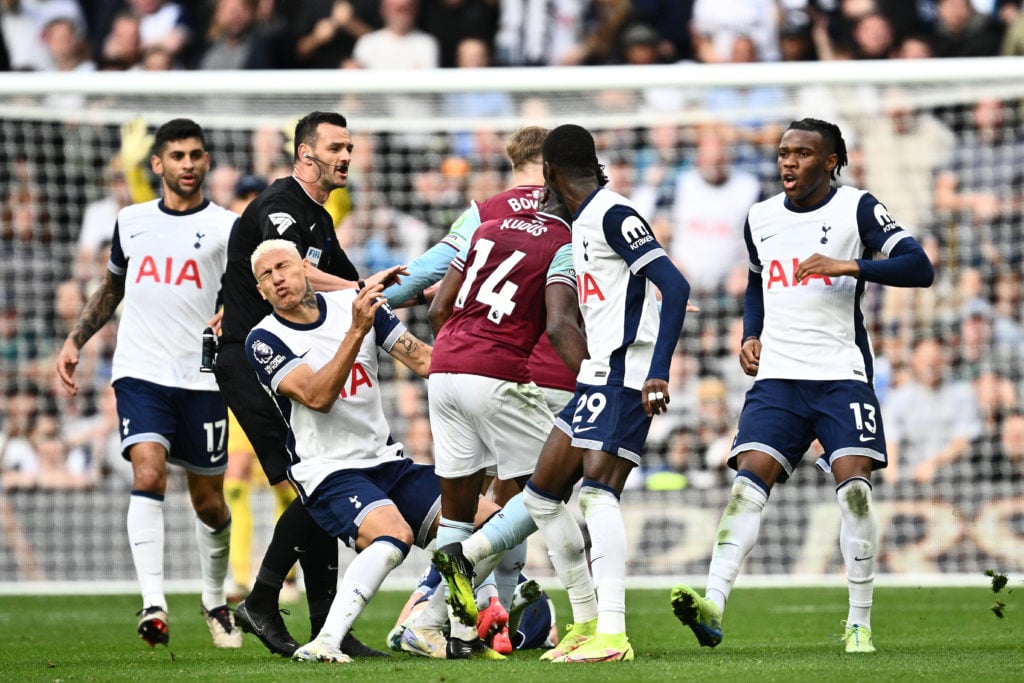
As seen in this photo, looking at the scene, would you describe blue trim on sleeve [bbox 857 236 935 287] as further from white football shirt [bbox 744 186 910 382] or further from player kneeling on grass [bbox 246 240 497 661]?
player kneeling on grass [bbox 246 240 497 661]

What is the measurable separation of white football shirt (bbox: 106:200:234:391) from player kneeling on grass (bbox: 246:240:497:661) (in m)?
1.32

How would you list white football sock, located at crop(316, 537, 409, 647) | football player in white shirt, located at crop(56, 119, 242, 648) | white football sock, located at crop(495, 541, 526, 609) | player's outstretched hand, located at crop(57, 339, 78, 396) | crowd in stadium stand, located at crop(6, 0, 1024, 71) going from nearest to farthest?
white football sock, located at crop(316, 537, 409, 647) → white football sock, located at crop(495, 541, 526, 609) → football player in white shirt, located at crop(56, 119, 242, 648) → player's outstretched hand, located at crop(57, 339, 78, 396) → crowd in stadium stand, located at crop(6, 0, 1024, 71)

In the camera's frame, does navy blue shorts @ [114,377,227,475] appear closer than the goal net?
→ Yes

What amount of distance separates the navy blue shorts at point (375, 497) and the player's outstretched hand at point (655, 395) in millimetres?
1395

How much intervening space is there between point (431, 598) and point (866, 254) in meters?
2.48

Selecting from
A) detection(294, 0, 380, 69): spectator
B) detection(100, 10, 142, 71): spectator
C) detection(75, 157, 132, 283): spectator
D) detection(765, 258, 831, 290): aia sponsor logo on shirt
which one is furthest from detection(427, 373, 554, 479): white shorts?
detection(100, 10, 142, 71): spectator

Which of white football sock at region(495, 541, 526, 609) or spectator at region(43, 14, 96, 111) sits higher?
spectator at region(43, 14, 96, 111)

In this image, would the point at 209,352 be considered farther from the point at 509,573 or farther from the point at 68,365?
the point at 509,573

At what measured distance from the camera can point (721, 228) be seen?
13.6 m

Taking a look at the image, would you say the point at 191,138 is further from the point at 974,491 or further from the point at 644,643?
the point at 974,491

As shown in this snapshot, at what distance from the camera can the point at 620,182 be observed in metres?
13.9

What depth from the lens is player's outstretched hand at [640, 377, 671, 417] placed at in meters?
5.78

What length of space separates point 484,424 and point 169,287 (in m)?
2.36

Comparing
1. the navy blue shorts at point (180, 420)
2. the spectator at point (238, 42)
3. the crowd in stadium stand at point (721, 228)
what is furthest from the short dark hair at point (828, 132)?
the spectator at point (238, 42)
